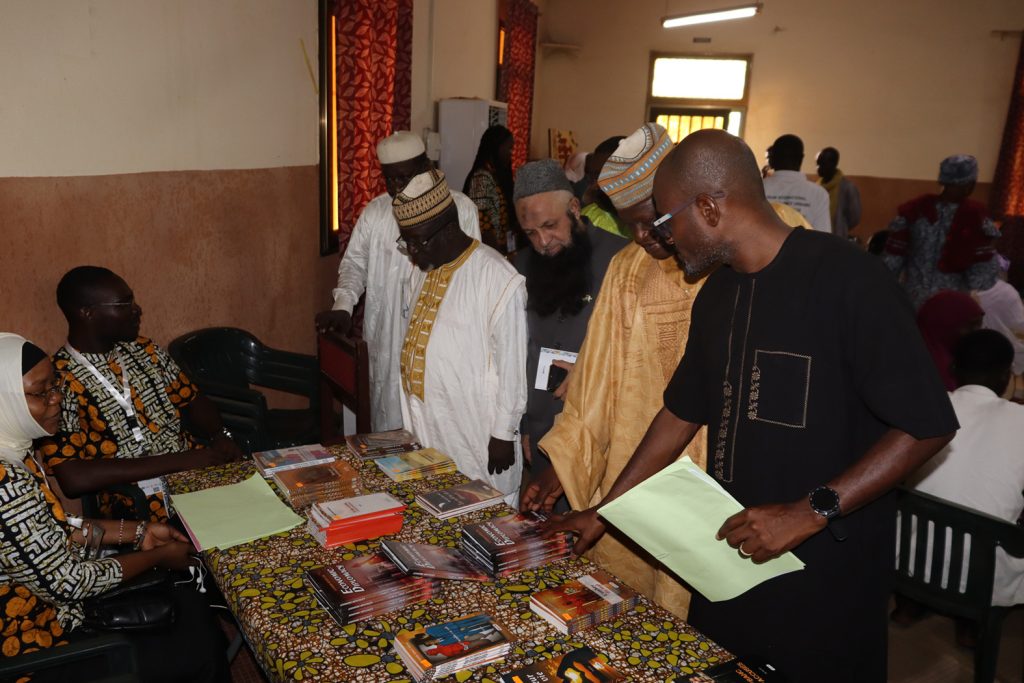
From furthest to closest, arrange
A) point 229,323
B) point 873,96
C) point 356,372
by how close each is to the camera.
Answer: point 873,96 < point 229,323 < point 356,372

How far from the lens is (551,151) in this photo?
12.2 m

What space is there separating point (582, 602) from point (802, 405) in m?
0.68

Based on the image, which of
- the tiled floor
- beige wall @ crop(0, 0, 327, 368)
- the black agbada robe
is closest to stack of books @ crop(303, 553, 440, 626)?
the black agbada robe

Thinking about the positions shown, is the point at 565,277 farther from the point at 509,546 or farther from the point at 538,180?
the point at 509,546

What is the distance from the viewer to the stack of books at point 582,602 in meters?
1.69

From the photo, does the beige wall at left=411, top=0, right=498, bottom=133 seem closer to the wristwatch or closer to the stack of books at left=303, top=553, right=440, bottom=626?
the stack of books at left=303, top=553, right=440, bottom=626

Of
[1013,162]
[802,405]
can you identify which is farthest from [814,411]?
[1013,162]

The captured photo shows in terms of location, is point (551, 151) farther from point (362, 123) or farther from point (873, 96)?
point (362, 123)

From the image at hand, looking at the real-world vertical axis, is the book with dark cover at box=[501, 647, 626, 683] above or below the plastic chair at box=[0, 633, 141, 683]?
above

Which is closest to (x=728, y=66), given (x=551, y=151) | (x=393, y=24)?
(x=551, y=151)

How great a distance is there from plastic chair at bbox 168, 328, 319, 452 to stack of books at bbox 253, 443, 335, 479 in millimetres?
1253

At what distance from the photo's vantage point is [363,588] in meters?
1.74

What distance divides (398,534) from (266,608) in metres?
0.44

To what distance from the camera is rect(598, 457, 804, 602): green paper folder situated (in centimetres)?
171
